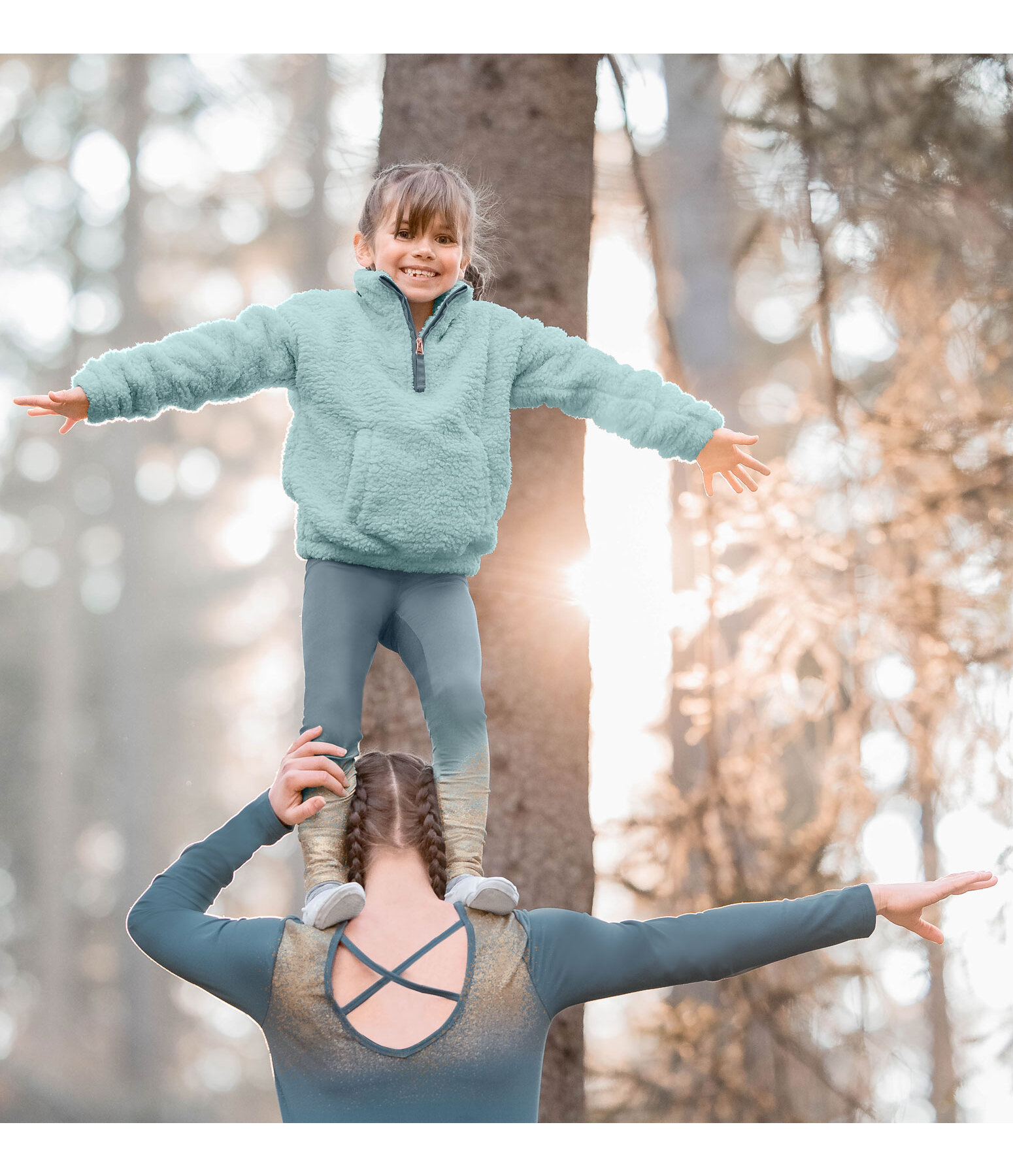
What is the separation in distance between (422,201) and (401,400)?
0.96 ft

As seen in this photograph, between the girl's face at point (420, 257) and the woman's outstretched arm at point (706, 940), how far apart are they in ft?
3.23

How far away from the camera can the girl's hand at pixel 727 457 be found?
5.50ft

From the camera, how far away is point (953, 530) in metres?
4.08

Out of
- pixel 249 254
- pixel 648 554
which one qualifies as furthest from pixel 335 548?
pixel 249 254

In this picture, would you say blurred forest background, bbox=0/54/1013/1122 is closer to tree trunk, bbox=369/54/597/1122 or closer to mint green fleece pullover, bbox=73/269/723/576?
tree trunk, bbox=369/54/597/1122

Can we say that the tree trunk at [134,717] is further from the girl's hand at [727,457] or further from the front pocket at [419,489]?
the girl's hand at [727,457]

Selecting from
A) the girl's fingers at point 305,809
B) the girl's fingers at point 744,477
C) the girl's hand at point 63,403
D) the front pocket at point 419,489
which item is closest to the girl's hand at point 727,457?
the girl's fingers at point 744,477

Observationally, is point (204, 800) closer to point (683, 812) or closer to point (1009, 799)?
point (683, 812)

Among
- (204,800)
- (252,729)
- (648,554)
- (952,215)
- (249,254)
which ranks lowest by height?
(204,800)

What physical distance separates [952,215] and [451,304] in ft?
9.78

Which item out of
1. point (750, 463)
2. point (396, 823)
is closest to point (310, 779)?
point (396, 823)

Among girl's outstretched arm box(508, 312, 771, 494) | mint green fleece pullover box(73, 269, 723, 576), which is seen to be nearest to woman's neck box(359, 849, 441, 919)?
mint green fleece pullover box(73, 269, 723, 576)

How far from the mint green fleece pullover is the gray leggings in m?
0.05

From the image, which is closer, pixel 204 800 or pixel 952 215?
pixel 952 215
